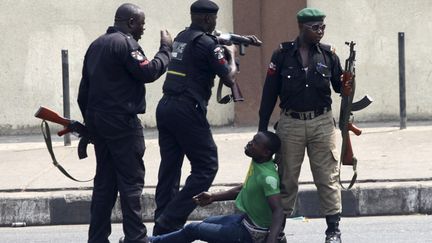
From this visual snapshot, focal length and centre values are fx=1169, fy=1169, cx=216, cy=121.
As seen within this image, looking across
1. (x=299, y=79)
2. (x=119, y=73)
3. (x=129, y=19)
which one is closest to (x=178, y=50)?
(x=129, y=19)

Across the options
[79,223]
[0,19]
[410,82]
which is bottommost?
[79,223]

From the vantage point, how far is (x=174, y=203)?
8.20 m

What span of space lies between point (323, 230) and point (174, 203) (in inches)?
59.3

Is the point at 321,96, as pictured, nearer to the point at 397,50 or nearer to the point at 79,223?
the point at 79,223

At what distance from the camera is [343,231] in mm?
9031

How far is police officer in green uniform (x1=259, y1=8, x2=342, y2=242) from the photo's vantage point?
8023mm

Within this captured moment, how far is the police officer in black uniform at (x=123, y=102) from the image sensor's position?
774 cm

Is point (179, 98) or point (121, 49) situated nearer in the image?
point (121, 49)

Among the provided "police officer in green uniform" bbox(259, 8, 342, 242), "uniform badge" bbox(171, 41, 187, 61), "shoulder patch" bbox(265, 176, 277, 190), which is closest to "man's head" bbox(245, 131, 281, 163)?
"shoulder patch" bbox(265, 176, 277, 190)

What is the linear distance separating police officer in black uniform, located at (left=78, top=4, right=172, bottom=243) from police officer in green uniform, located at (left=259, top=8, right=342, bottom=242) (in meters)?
0.86

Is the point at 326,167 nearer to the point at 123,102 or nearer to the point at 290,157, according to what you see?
the point at 290,157

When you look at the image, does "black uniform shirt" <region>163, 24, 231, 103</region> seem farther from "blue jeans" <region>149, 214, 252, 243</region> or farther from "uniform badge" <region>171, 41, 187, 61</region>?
"blue jeans" <region>149, 214, 252, 243</region>

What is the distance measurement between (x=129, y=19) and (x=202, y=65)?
0.67 metres

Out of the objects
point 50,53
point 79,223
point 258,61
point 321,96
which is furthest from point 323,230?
point 50,53
